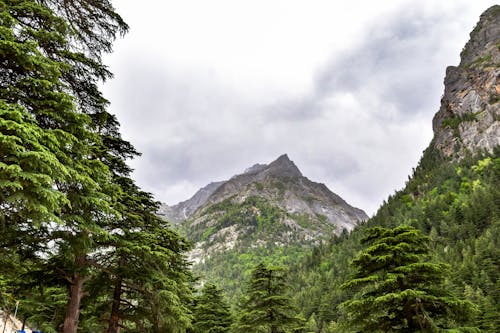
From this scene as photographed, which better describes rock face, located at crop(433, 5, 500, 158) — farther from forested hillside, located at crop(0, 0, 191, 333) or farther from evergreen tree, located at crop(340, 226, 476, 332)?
forested hillside, located at crop(0, 0, 191, 333)

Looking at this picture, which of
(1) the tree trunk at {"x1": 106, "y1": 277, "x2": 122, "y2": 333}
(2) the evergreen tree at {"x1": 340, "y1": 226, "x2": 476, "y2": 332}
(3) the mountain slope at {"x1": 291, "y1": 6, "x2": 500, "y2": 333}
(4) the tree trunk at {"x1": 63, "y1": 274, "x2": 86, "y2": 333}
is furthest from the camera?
(3) the mountain slope at {"x1": 291, "y1": 6, "x2": 500, "y2": 333}

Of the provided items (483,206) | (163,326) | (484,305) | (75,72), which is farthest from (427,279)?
(483,206)

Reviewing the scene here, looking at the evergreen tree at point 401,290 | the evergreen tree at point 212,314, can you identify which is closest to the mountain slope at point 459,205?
Answer: the evergreen tree at point 401,290

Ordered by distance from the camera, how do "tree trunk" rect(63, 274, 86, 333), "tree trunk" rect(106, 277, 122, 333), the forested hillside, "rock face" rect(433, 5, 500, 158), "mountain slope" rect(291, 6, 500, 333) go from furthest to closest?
"rock face" rect(433, 5, 500, 158), "mountain slope" rect(291, 6, 500, 333), "tree trunk" rect(106, 277, 122, 333), "tree trunk" rect(63, 274, 86, 333), the forested hillside

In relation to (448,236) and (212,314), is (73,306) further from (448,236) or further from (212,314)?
(448,236)

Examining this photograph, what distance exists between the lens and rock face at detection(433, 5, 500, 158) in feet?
457

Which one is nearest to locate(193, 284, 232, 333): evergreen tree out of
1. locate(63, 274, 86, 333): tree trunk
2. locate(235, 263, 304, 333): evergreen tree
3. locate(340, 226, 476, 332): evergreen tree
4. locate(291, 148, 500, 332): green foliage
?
locate(235, 263, 304, 333): evergreen tree

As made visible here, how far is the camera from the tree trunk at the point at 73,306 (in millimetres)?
10844

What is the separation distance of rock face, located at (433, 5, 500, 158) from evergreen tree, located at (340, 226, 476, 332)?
14230 centimetres

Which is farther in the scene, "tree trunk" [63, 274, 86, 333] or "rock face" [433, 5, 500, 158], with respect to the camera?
"rock face" [433, 5, 500, 158]

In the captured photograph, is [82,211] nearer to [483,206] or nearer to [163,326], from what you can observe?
[163,326]

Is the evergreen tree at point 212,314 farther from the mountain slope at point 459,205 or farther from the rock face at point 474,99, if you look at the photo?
the rock face at point 474,99

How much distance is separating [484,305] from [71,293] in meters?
46.1

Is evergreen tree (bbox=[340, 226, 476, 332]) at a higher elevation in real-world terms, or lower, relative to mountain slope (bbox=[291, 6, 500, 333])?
lower
